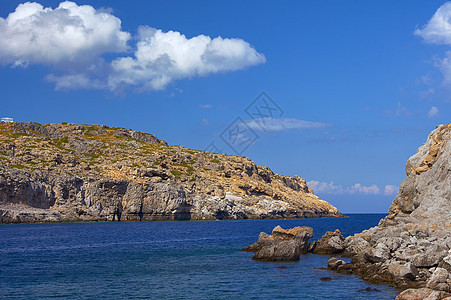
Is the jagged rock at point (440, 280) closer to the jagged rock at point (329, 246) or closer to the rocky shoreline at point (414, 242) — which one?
the rocky shoreline at point (414, 242)

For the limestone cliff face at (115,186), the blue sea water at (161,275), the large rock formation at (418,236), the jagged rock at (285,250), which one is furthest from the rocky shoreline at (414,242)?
the limestone cliff face at (115,186)

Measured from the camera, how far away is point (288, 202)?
194625 mm

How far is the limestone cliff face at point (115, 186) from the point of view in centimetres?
12256

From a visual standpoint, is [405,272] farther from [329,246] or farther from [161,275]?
[329,246]

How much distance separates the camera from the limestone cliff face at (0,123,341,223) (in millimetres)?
122562

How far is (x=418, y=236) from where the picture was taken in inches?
1809

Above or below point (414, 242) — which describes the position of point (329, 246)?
below

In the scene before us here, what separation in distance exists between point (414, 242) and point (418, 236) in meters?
3.47

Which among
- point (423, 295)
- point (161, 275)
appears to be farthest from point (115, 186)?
point (423, 295)

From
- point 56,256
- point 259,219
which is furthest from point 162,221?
point 56,256

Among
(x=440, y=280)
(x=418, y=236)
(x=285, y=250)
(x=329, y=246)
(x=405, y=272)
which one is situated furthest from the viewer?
(x=329, y=246)

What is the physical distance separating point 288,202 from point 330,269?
501 ft

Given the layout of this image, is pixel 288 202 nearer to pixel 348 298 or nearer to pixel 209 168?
pixel 209 168

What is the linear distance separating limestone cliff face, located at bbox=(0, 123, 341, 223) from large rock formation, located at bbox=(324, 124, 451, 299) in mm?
94752
